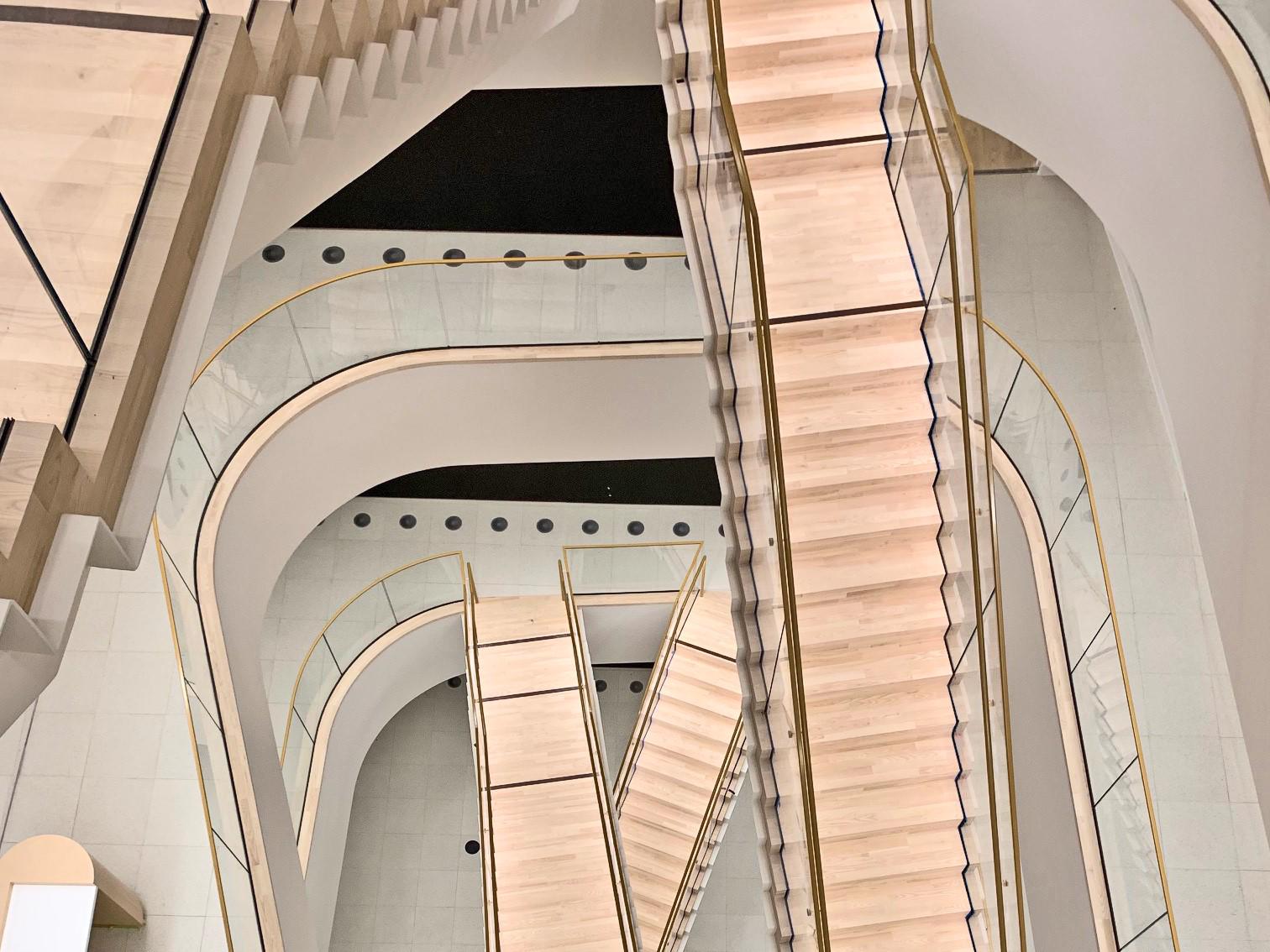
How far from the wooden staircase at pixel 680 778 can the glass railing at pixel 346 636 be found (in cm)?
273

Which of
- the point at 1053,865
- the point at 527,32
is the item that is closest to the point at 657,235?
the point at 527,32

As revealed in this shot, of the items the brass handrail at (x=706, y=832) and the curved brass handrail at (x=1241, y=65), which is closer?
the curved brass handrail at (x=1241, y=65)

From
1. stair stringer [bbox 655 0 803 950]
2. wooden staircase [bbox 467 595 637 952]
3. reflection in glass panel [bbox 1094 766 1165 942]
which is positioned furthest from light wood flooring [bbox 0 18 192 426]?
wooden staircase [bbox 467 595 637 952]

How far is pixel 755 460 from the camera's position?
5.73 m

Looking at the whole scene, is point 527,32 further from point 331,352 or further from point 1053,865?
point 1053,865

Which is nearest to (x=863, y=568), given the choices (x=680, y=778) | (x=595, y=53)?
(x=595, y=53)

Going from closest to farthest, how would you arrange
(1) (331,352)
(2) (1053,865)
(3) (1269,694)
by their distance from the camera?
(3) (1269,694) < (2) (1053,865) < (1) (331,352)

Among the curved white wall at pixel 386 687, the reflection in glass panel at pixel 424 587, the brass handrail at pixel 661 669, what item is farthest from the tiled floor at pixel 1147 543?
the reflection in glass panel at pixel 424 587

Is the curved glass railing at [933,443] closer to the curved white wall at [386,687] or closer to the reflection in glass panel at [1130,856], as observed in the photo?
the reflection in glass panel at [1130,856]

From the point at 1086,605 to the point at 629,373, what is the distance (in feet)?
14.2

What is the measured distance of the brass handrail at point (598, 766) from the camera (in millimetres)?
9375

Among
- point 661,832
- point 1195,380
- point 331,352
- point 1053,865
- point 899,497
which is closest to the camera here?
point 899,497

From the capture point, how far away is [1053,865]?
7.81 meters

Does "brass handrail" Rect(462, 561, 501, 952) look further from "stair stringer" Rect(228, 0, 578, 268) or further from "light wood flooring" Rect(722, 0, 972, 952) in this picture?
"stair stringer" Rect(228, 0, 578, 268)
